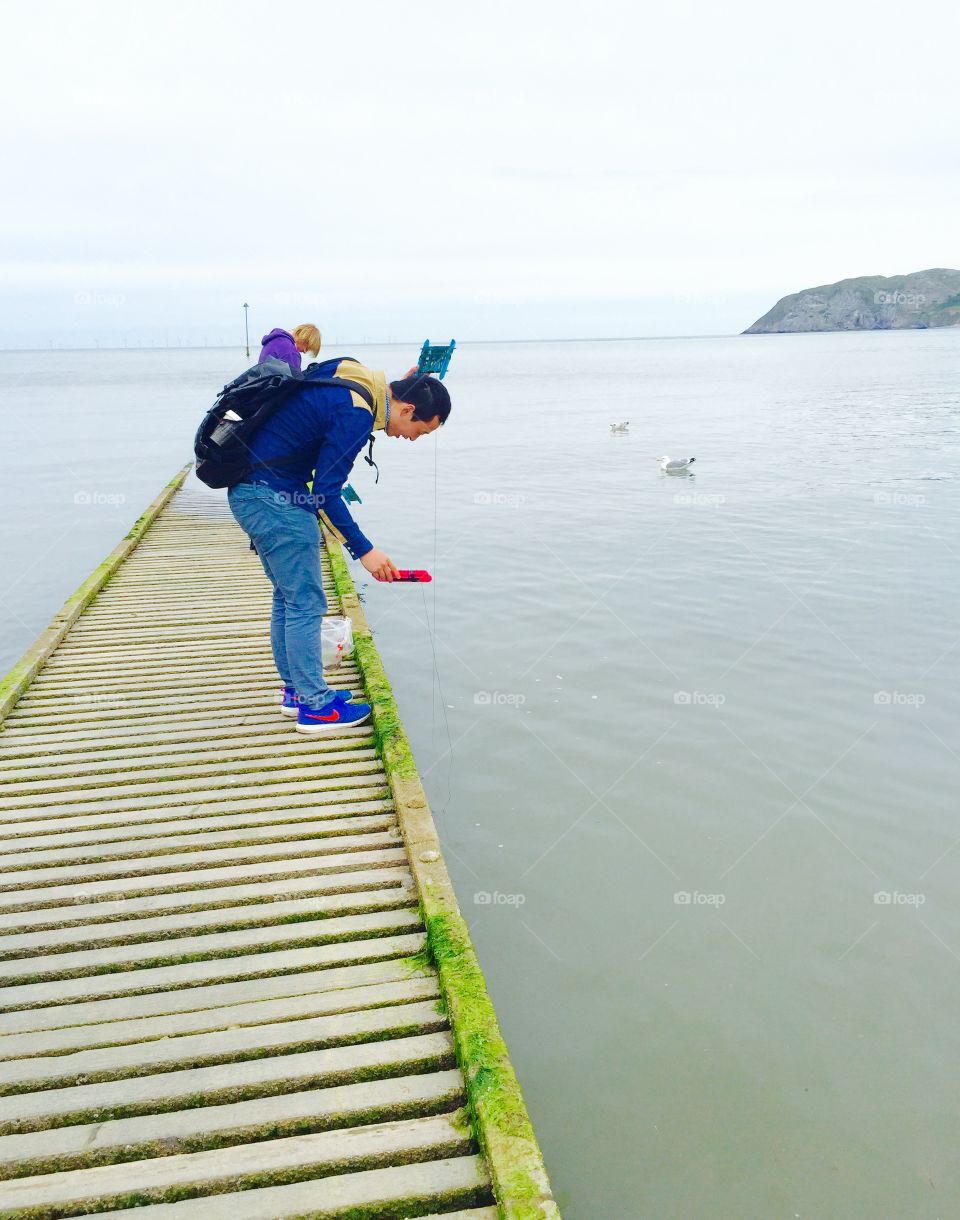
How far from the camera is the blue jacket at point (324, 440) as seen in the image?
432 centimetres

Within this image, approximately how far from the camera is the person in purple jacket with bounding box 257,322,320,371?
6691 millimetres

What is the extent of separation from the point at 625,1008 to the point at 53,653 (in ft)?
17.7

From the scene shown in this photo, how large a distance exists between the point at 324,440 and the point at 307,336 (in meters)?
3.25

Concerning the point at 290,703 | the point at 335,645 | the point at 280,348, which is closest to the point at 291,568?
the point at 290,703

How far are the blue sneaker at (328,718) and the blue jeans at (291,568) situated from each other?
0.16 m

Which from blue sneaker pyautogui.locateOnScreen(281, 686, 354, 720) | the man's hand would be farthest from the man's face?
blue sneaker pyautogui.locateOnScreen(281, 686, 354, 720)

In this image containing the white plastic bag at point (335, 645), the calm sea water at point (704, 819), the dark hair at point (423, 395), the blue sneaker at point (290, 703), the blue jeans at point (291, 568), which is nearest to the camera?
the calm sea water at point (704, 819)

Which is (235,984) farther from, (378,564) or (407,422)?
(407,422)

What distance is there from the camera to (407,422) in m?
4.55

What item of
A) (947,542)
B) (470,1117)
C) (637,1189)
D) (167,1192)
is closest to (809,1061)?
(637,1189)

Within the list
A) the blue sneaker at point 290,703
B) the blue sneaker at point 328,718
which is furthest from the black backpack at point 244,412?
the blue sneaker at point 290,703

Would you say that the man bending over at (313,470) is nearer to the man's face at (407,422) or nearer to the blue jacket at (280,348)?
the man's face at (407,422)

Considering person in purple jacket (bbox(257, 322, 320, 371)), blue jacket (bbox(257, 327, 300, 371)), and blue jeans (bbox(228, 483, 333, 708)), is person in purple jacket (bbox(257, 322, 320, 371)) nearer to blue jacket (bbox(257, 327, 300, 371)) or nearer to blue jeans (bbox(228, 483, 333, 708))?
blue jacket (bbox(257, 327, 300, 371))

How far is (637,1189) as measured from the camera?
3.61m
